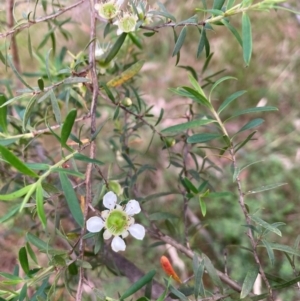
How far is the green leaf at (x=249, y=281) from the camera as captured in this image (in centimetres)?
66

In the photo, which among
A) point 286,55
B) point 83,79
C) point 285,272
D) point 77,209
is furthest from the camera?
point 286,55

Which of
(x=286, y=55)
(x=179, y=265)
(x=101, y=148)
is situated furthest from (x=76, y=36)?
(x=179, y=265)

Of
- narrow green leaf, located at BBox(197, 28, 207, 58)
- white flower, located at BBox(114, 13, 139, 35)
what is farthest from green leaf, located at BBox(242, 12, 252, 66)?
white flower, located at BBox(114, 13, 139, 35)

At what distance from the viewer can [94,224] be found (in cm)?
65

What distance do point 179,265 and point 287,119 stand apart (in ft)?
2.66

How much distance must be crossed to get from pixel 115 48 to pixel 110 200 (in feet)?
0.90

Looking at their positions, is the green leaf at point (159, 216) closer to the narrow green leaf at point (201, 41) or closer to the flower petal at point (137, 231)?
the flower petal at point (137, 231)

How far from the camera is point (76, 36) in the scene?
2.21m

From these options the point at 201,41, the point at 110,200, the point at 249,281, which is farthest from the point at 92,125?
the point at 249,281

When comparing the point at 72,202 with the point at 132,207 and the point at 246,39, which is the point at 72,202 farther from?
the point at 246,39

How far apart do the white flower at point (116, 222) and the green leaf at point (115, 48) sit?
26cm

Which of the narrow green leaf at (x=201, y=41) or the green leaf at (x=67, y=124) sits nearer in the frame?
the green leaf at (x=67, y=124)

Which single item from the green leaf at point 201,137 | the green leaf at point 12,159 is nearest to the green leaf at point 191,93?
the green leaf at point 201,137

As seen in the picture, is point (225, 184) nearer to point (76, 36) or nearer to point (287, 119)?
point (287, 119)
